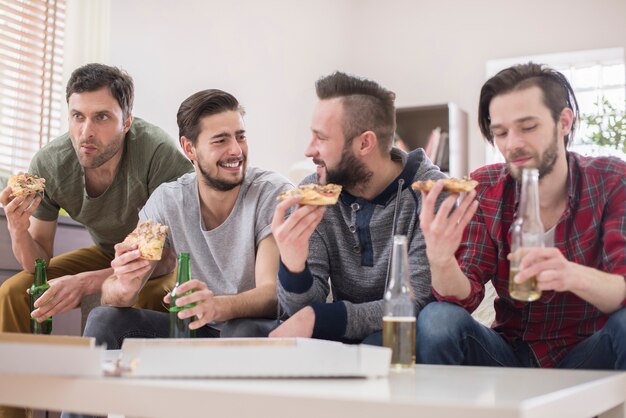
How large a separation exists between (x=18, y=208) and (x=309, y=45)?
137 inches

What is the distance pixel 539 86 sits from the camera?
2.01m

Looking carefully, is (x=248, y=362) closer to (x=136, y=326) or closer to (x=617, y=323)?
(x=617, y=323)

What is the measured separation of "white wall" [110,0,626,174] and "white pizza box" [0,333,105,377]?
10.5ft

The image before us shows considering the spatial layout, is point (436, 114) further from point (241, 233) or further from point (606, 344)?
point (606, 344)

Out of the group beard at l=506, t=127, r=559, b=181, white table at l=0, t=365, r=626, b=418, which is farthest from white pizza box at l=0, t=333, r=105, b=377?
beard at l=506, t=127, r=559, b=181

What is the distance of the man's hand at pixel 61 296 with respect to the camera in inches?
95.4

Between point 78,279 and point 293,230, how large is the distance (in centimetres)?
100

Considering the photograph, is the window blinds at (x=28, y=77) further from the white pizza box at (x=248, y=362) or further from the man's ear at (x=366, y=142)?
the white pizza box at (x=248, y=362)

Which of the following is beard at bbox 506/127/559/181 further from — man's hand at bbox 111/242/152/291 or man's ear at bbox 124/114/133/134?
man's ear at bbox 124/114/133/134

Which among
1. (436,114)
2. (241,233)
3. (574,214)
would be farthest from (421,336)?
(436,114)

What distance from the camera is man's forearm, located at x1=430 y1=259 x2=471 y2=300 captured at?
1746 mm

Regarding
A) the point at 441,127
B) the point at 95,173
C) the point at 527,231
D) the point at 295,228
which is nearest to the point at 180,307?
the point at 295,228

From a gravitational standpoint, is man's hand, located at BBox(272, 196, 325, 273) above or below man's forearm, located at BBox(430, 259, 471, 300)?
above

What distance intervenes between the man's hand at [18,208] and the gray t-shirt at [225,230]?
364mm
